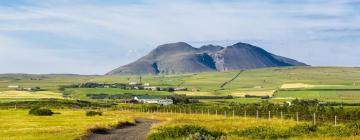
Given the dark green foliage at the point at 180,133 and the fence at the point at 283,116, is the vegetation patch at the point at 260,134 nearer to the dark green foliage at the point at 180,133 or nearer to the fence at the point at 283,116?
the dark green foliage at the point at 180,133

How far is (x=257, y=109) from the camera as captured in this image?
385ft

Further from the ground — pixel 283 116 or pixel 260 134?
pixel 260 134

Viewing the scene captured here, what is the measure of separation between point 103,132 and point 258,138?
19.5 meters

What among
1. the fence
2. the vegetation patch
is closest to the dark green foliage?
the vegetation patch

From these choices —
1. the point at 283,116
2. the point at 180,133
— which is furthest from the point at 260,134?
the point at 283,116

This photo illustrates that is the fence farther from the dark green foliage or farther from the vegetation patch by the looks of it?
the dark green foliage

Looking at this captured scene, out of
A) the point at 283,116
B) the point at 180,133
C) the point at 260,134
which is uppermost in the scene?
the point at 180,133

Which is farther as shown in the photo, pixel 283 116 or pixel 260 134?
pixel 283 116

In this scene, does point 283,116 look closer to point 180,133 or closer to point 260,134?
point 260,134

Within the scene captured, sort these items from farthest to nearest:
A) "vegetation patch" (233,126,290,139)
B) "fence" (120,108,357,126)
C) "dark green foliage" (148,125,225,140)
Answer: "fence" (120,108,357,126) → "vegetation patch" (233,126,290,139) → "dark green foliage" (148,125,225,140)

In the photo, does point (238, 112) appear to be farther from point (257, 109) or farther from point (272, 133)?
point (272, 133)

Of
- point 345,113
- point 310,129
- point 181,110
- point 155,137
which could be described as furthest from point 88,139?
point 181,110

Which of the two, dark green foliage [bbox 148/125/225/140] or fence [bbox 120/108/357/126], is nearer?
dark green foliage [bbox 148/125/225/140]

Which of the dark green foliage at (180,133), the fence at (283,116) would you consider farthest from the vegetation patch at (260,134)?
the fence at (283,116)
